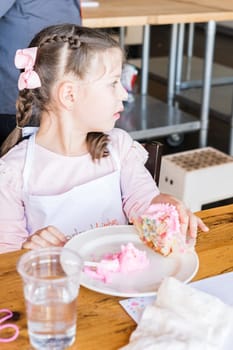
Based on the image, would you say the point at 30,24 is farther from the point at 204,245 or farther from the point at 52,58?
the point at 204,245

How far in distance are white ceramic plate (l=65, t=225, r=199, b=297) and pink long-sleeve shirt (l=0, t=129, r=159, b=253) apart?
0.94 feet

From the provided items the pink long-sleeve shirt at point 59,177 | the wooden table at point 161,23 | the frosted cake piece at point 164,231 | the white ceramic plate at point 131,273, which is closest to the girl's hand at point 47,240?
the white ceramic plate at point 131,273

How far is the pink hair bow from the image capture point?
1404 mm

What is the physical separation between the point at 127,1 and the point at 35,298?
7.77 ft

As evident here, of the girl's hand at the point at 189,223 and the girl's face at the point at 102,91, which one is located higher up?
the girl's face at the point at 102,91

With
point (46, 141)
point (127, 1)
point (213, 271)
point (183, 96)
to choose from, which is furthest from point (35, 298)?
point (183, 96)

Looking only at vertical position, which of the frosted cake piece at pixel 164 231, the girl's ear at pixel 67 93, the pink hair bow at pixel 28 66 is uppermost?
the pink hair bow at pixel 28 66

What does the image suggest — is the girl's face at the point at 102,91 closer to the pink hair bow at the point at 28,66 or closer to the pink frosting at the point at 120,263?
the pink hair bow at the point at 28,66

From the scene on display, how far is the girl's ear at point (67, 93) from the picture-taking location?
1.43 metres

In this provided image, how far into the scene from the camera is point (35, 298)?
85 centimetres

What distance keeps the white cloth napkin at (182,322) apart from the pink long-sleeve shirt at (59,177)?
54 centimetres

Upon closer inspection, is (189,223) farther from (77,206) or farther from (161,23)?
(161,23)

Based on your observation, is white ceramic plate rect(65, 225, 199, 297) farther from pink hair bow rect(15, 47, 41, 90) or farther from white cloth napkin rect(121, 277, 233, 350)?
pink hair bow rect(15, 47, 41, 90)

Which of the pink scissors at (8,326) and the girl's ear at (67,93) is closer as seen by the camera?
the pink scissors at (8,326)
